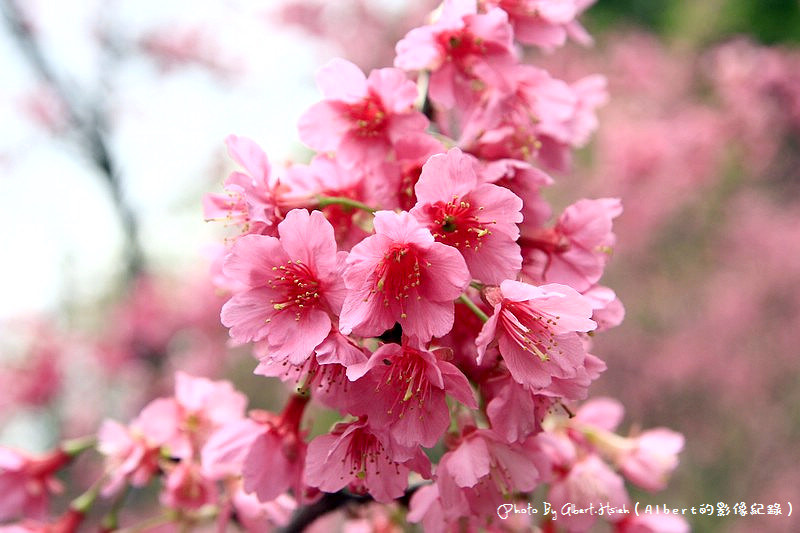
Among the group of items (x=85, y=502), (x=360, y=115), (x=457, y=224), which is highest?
(x=360, y=115)

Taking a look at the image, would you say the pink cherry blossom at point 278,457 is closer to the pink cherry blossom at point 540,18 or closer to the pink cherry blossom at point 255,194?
the pink cherry blossom at point 255,194

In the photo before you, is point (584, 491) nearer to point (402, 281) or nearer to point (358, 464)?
point (358, 464)

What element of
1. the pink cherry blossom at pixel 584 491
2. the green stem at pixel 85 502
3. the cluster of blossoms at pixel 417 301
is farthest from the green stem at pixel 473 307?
the green stem at pixel 85 502

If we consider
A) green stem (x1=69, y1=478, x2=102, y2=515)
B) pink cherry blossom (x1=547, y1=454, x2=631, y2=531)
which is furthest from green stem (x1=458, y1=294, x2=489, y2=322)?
green stem (x1=69, y1=478, x2=102, y2=515)

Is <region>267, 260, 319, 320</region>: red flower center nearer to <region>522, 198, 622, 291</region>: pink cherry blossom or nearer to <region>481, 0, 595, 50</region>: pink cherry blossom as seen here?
<region>522, 198, 622, 291</region>: pink cherry blossom

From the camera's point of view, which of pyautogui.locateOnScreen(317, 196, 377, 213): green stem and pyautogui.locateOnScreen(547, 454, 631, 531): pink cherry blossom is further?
pyautogui.locateOnScreen(547, 454, 631, 531): pink cherry blossom

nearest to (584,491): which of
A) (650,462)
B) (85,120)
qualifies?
(650,462)
